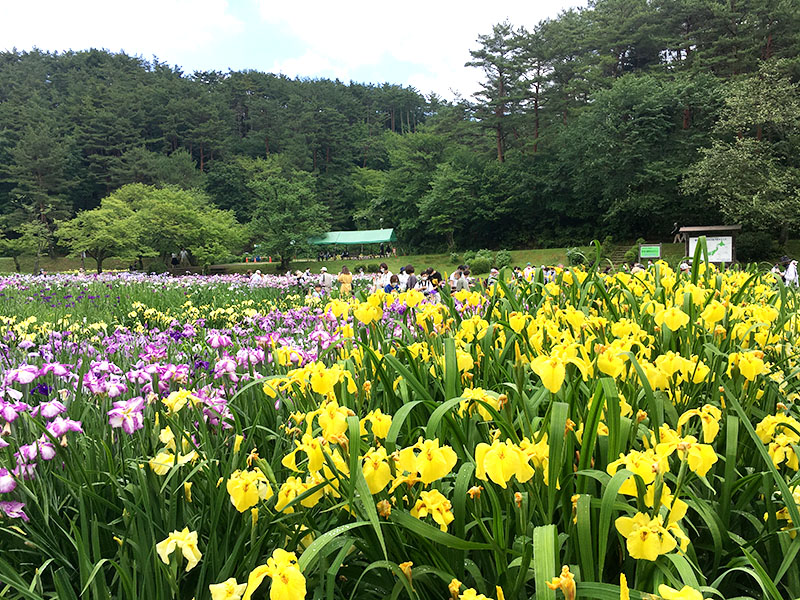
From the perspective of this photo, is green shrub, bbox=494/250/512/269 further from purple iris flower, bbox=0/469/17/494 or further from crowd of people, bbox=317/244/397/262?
purple iris flower, bbox=0/469/17/494

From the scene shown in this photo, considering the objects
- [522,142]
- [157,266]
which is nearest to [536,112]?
[522,142]

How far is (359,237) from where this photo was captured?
3791 centimetres

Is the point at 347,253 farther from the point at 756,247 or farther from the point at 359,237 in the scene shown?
the point at 756,247

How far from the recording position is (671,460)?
1.09 meters

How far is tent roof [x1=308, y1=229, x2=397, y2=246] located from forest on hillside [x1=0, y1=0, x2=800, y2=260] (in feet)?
3.93

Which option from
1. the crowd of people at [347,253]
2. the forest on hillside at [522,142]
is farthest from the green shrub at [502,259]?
the crowd of people at [347,253]

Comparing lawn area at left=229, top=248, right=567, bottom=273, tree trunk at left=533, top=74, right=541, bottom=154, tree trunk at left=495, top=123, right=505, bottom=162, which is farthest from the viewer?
tree trunk at left=495, top=123, right=505, bottom=162

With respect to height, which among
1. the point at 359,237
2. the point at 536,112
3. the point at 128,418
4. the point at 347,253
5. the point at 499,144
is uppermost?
the point at 536,112

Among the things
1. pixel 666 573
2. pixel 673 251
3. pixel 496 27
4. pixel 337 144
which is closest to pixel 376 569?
pixel 666 573

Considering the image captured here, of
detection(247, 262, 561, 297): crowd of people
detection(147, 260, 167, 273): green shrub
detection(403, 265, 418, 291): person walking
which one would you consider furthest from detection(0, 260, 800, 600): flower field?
detection(147, 260, 167, 273): green shrub

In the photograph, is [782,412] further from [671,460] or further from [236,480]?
[236,480]

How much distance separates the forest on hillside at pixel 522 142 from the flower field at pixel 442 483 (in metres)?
23.9

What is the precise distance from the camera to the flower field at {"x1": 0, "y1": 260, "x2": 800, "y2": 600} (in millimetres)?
865

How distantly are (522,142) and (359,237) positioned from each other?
42.9ft
